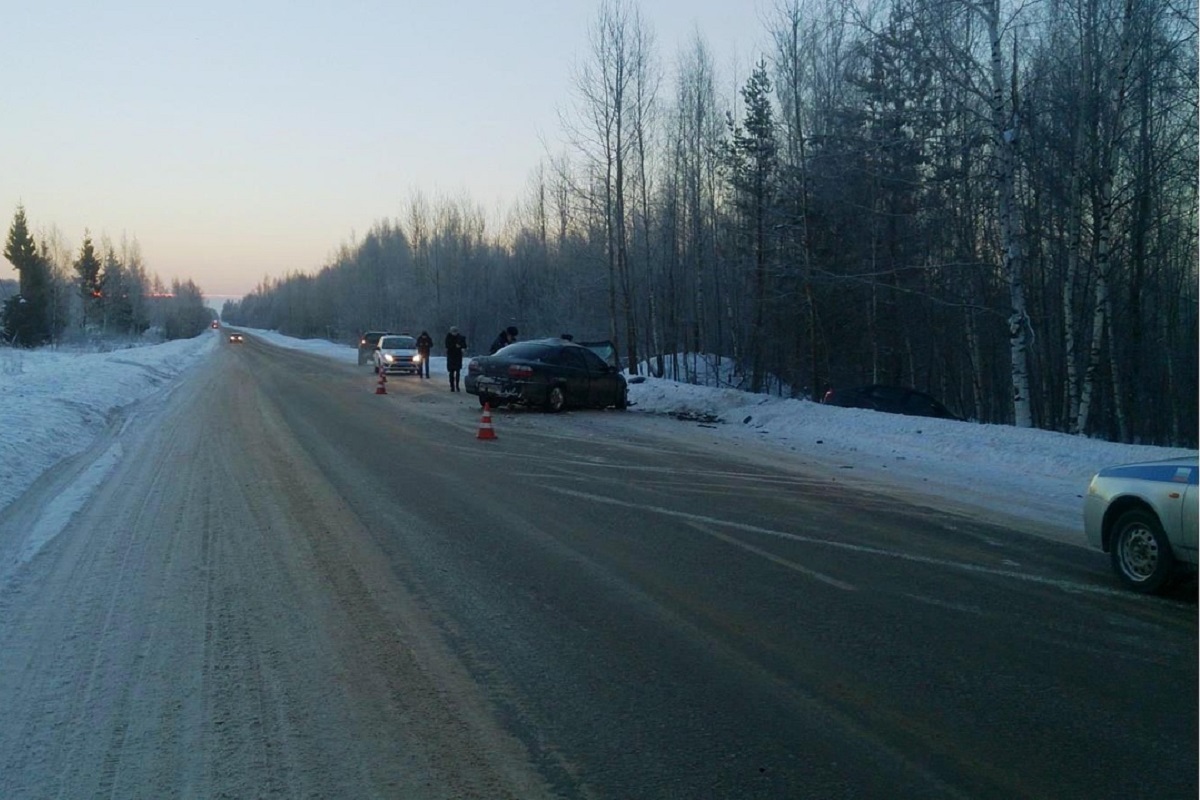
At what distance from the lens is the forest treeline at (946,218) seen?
19.6 meters

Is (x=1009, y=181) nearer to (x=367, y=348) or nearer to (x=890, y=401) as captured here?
(x=890, y=401)

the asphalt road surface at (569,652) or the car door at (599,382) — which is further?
the car door at (599,382)

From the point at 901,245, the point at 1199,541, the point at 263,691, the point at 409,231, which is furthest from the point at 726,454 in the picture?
the point at 409,231

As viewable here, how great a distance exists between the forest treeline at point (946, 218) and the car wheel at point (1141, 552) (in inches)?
475

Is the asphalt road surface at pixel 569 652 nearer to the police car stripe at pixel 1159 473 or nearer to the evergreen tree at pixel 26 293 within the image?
the police car stripe at pixel 1159 473

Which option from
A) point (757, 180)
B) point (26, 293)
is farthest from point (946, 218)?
point (26, 293)

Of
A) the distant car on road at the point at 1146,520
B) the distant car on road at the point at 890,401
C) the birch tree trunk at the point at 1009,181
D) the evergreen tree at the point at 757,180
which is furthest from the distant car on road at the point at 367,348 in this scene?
the distant car on road at the point at 1146,520

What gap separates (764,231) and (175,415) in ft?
72.3

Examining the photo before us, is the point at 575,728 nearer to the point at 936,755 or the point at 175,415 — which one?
the point at 936,755

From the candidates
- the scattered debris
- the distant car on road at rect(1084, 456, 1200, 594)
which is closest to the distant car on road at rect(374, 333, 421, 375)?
the scattered debris

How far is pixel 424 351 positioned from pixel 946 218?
19.4 m

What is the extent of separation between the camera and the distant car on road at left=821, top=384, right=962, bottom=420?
70.4 feet

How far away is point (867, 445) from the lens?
16.5 meters

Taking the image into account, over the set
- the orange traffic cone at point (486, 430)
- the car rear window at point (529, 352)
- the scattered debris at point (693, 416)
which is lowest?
the scattered debris at point (693, 416)
